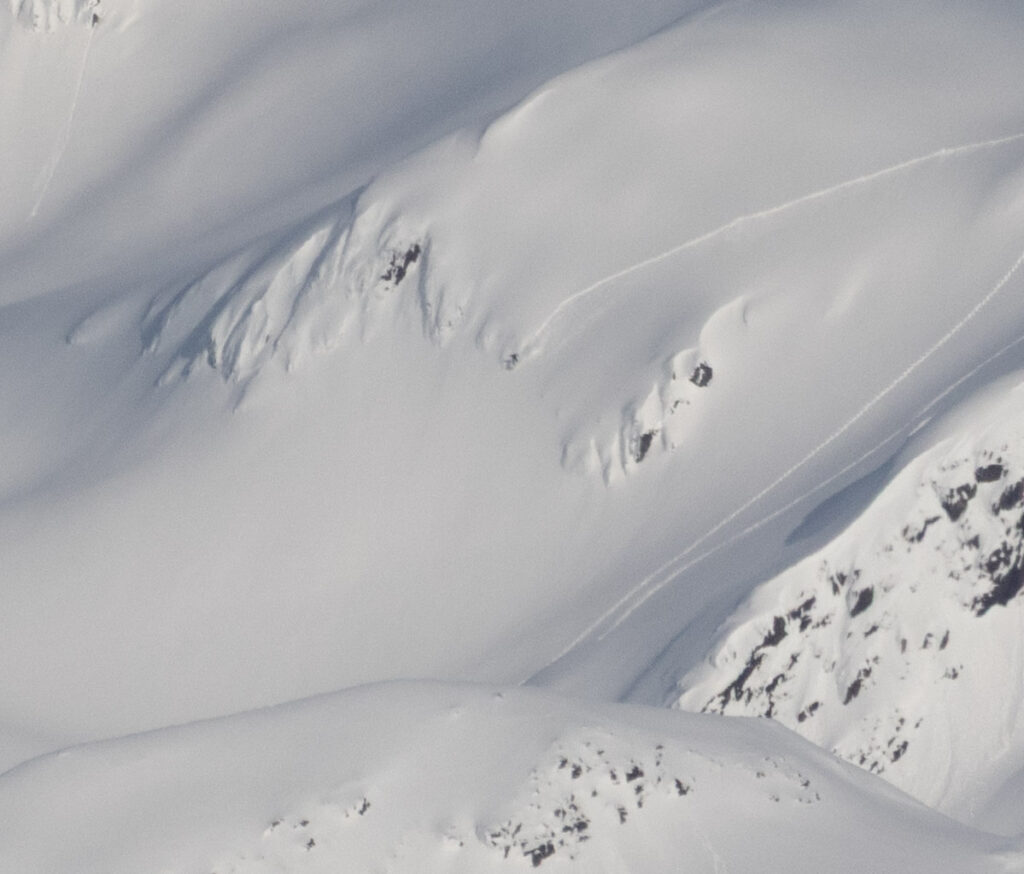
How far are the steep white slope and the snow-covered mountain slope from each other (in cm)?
972

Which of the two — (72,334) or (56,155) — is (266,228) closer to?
(72,334)

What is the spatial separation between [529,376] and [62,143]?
29.1 metres

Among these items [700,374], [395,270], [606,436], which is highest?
[395,270]

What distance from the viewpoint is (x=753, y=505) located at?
66.1m

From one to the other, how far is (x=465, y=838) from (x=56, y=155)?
47945 millimetres

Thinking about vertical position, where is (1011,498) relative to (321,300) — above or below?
below

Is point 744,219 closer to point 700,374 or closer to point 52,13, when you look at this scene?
point 700,374

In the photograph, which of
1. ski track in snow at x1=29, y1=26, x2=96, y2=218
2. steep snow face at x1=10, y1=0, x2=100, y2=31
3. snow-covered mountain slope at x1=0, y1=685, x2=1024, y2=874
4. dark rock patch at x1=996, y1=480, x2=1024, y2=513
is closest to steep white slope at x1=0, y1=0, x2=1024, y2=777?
dark rock patch at x1=996, y1=480, x2=1024, y2=513

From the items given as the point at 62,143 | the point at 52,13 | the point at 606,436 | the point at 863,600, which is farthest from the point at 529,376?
the point at 52,13

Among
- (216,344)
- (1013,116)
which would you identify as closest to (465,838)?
(216,344)

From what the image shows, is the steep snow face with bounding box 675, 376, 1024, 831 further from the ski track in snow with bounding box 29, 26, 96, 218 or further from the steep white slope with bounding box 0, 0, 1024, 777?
the ski track in snow with bounding box 29, 26, 96, 218

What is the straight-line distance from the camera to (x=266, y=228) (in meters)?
79.3

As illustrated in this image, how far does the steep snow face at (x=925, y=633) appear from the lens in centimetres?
6319

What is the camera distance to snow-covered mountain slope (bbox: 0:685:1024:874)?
49344mm
